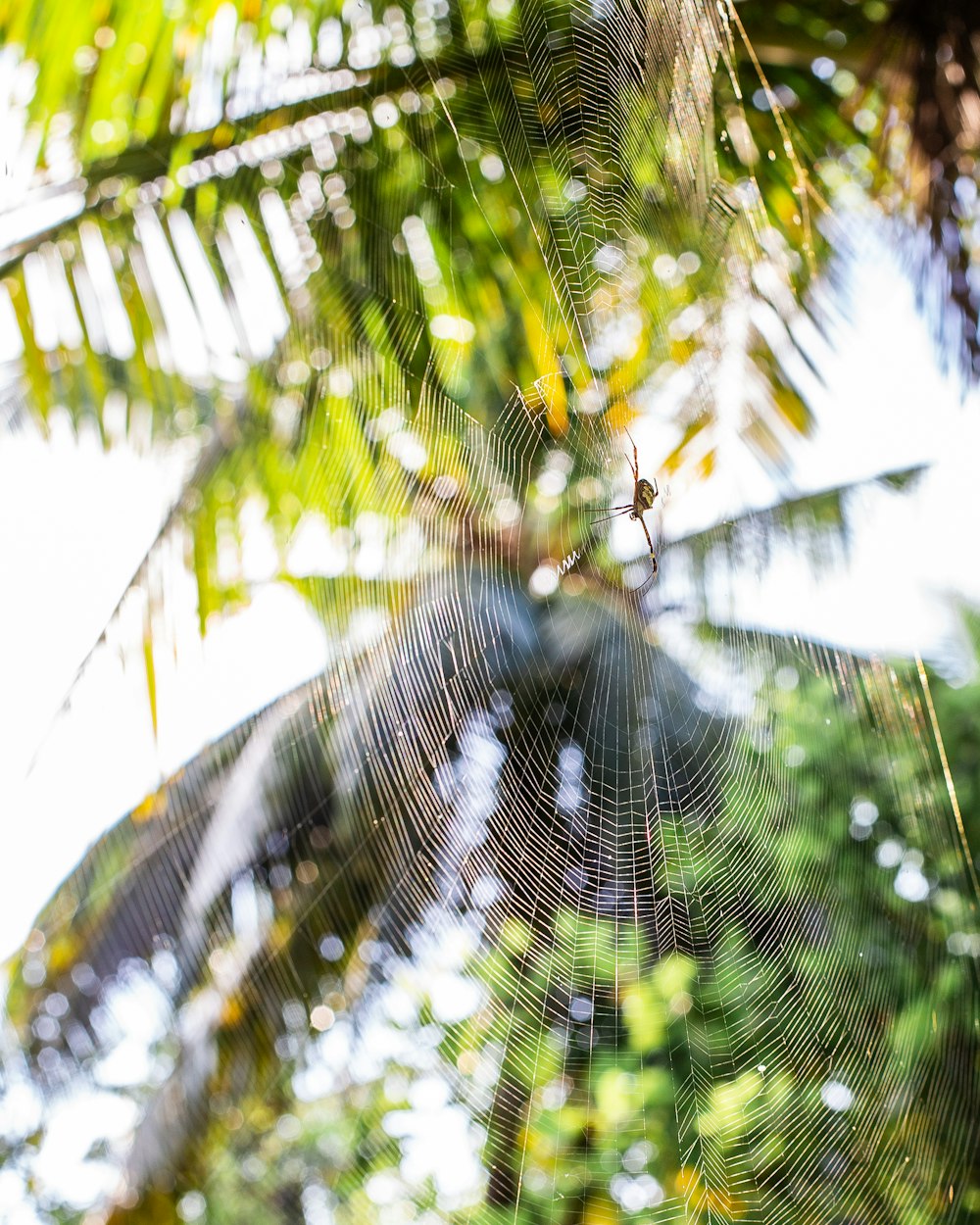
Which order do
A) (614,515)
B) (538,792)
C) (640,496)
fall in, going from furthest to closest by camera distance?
(538,792), (614,515), (640,496)

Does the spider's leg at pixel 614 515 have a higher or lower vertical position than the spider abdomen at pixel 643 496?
lower

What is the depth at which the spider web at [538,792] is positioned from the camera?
91.0 inches

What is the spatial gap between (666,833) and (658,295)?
1975 mm

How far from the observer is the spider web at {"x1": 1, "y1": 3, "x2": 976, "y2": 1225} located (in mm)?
2311

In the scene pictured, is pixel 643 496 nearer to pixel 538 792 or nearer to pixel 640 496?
pixel 640 496

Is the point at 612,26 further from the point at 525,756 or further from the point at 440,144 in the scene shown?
the point at 525,756

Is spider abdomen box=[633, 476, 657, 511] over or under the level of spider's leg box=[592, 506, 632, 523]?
over

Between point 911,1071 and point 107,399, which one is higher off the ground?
point 107,399

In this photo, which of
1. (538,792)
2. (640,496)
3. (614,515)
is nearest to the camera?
(640,496)

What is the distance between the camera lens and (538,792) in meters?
3.63

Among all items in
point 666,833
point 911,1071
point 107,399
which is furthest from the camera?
point 666,833

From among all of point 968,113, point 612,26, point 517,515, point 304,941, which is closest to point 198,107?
point 612,26

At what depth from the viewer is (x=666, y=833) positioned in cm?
357

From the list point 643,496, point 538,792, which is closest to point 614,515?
point 643,496
